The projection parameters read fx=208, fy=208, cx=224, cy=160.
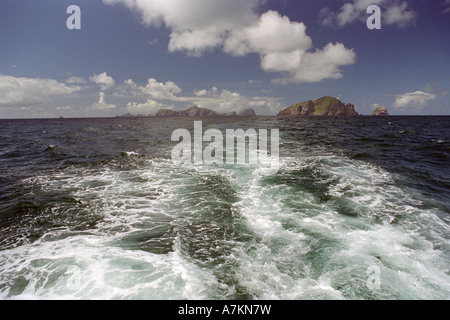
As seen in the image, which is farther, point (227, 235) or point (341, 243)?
point (227, 235)

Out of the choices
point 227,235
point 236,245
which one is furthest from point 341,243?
point 227,235

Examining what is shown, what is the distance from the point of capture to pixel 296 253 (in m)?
6.32

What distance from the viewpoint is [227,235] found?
24.4ft

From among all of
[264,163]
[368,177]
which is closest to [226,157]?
[264,163]

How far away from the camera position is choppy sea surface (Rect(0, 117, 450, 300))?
5152mm

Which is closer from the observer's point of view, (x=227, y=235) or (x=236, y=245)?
(x=236, y=245)

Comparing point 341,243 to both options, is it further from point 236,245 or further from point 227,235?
point 227,235

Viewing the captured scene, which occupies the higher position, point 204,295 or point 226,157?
point 226,157

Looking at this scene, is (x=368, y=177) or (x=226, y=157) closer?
(x=368, y=177)

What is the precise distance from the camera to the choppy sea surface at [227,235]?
515 cm
